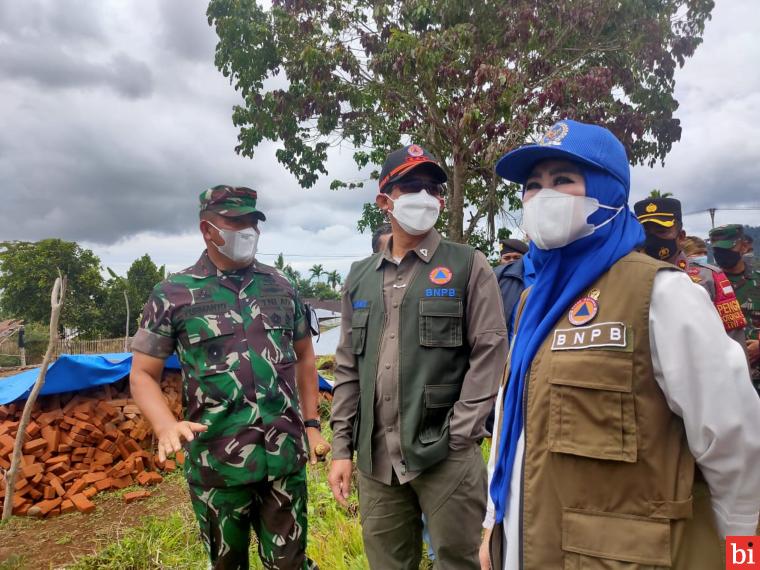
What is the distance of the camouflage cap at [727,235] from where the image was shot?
174 inches

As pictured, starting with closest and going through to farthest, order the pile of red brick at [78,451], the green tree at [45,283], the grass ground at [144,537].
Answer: the grass ground at [144,537]
the pile of red brick at [78,451]
the green tree at [45,283]

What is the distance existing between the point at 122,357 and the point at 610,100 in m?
8.26

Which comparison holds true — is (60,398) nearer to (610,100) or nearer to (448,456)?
(448,456)

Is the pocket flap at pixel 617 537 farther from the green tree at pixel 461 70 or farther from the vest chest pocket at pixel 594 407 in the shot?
the green tree at pixel 461 70

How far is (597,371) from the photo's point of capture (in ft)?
3.82

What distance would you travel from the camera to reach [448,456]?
1.93 m

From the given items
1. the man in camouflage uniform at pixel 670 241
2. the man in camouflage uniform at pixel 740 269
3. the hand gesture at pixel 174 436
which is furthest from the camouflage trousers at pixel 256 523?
the man in camouflage uniform at pixel 740 269

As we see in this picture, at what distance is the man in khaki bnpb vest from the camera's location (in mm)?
1921

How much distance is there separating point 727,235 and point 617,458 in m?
4.24

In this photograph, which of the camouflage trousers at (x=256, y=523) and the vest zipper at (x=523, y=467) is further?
the camouflage trousers at (x=256, y=523)

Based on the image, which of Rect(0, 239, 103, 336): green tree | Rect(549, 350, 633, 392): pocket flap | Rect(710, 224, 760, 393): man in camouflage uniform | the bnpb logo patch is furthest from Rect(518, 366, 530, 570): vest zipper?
Rect(0, 239, 103, 336): green tree

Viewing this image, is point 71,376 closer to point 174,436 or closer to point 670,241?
point 174,436

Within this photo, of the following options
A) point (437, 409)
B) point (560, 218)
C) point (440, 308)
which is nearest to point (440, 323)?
point (440, 308)

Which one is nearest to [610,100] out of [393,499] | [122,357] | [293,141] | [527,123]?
[527,123]
